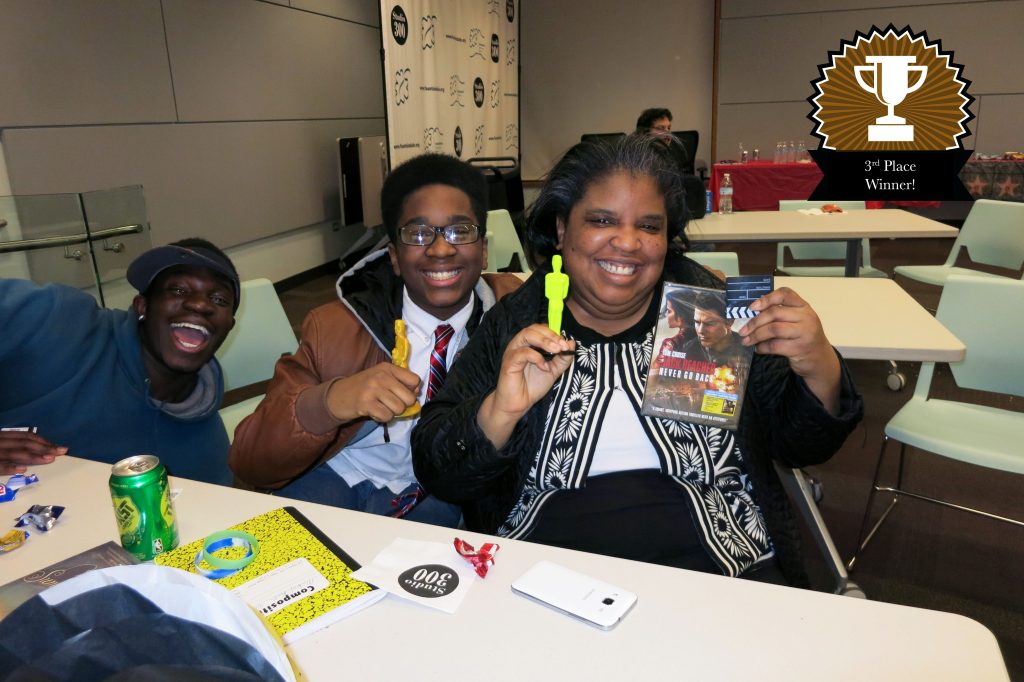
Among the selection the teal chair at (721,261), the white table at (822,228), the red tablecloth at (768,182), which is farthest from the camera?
the red tablecloth at (768,182)

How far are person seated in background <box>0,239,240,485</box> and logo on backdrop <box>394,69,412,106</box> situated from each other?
370cm

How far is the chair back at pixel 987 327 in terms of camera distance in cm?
225

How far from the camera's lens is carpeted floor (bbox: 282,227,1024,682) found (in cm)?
211

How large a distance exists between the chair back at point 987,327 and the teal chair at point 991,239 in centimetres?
181

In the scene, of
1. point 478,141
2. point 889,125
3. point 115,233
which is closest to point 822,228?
point 889,125

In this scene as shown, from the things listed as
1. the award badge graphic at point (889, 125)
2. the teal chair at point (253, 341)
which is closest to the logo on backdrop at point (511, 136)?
the award badge graphic at point (889, 125)

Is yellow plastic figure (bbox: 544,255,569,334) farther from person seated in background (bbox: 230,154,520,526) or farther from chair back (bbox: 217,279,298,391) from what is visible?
chair back (bbox: 217,279,298,391)

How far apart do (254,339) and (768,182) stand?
249 inches

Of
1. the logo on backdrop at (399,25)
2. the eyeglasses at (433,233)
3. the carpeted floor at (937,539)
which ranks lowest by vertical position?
the carpeted floor at (937,539)

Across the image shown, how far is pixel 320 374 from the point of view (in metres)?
1.60

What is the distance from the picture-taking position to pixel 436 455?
1328 mm

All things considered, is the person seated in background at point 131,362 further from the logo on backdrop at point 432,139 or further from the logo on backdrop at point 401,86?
the logo on backdrop at point 432,139

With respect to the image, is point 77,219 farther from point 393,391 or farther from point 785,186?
point 785,186

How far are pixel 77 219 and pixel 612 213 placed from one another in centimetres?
262
